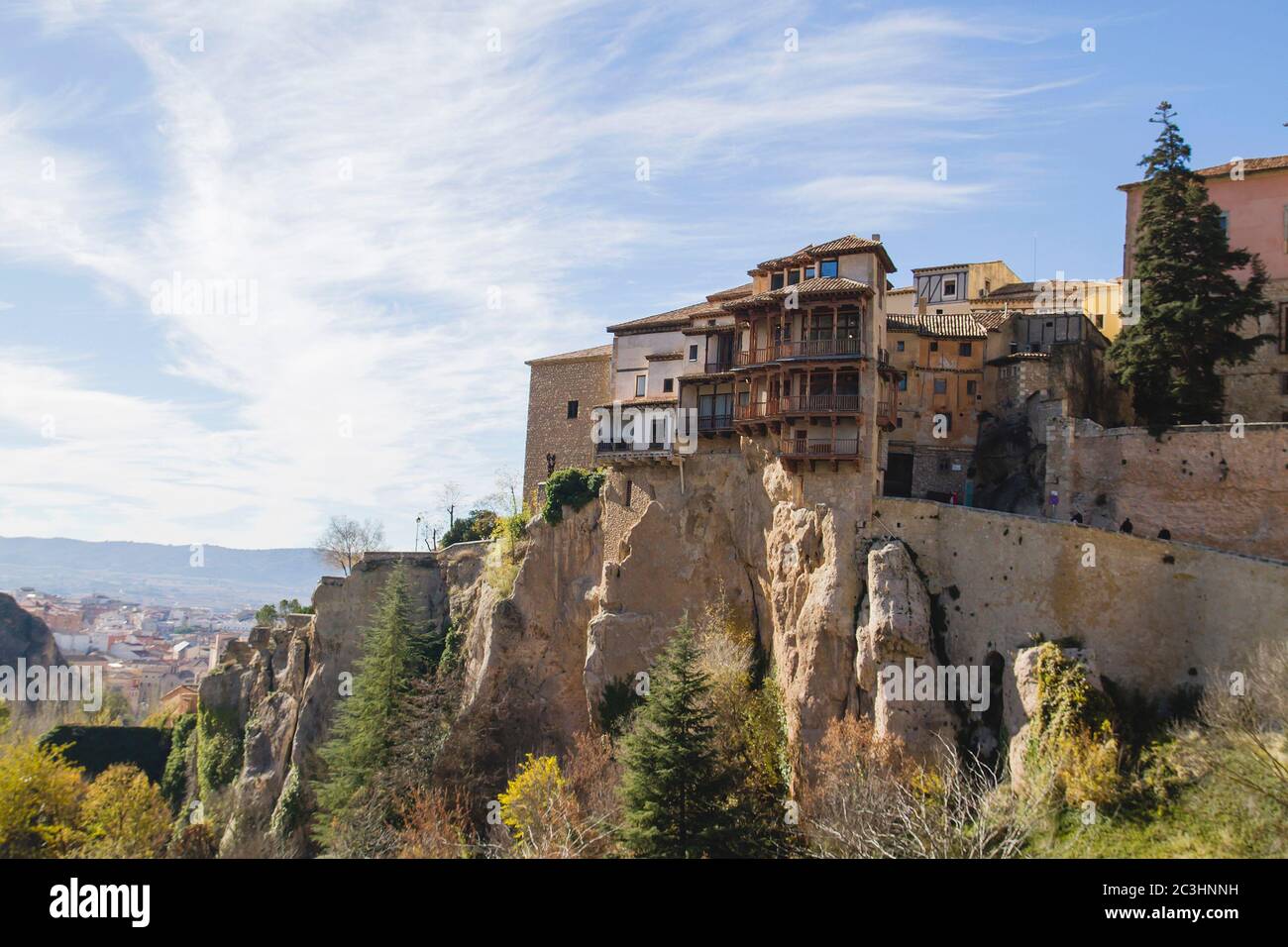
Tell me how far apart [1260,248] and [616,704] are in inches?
1249

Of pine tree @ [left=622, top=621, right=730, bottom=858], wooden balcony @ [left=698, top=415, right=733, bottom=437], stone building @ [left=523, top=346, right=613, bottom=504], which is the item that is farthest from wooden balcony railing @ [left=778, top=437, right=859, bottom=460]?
stone building @ [left=523, top=346, right=613, bottom=504]

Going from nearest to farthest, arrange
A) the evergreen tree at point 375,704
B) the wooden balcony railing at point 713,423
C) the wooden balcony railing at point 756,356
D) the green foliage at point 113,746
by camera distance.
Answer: the wooden balcony railing at point 756,356, the wooden balcony railing at point 713,423, the evergreen tree at point 375,704, the green foliage at point 113,746

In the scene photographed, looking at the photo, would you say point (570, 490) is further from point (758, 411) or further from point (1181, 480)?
point (1181, 480)

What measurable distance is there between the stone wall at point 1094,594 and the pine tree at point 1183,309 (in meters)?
7.44

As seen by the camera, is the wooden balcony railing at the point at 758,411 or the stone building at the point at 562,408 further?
the stone building at the point at 562,408

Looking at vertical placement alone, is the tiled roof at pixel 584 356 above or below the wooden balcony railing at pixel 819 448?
above

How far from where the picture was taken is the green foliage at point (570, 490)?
166ft

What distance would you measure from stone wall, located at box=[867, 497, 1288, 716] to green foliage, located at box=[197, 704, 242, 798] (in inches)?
1757

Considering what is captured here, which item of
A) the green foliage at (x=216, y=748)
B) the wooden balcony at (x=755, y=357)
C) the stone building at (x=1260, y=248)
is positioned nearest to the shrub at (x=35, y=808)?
the green foliage at (x=216, y=748)

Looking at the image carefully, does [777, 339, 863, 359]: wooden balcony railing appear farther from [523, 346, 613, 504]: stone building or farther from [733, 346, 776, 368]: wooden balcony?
[523, 346, 613, 504]: stone building

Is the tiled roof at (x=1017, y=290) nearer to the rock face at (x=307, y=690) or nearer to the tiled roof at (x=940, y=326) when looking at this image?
the tiled roof at (x=940, y=326)
